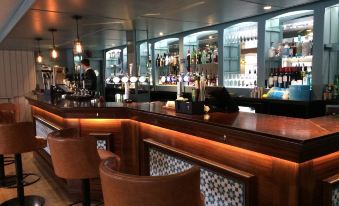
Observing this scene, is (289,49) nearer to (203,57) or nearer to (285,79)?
(285,79)

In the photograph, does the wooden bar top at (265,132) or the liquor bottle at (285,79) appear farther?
the liquor bottle at (285,79)

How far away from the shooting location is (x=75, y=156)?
2.44 metres

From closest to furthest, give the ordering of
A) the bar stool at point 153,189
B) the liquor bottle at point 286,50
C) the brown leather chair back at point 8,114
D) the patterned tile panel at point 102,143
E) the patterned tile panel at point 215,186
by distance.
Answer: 1. the bar stool at point 153,189
2. the patterned tile panel at point 215,186
3. the patterned tile panel at point 102,143
4. the brown leather chair back at point 8,114
5. the liquor bottle at point 286,50

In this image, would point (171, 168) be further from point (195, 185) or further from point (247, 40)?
point (247, 40)

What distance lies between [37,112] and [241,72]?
4.01 metres

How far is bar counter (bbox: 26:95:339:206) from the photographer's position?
1804 millimetres

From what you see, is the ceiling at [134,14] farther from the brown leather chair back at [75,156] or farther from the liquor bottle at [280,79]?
the brown leather chair back at [75,156]

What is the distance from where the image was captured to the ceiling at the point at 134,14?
4113 millimetres

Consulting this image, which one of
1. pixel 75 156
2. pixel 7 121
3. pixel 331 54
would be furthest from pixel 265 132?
pixel 7 121

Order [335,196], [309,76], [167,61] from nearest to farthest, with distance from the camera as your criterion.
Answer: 1. [335,196]
2. [309,76]
3. [167,61]

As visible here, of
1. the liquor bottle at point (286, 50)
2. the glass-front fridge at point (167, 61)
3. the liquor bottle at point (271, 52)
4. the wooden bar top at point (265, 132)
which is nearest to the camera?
the wooden bar top at point (265, 132)

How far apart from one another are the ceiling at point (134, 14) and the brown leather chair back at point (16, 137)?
66.3 inches

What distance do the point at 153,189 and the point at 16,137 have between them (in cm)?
234

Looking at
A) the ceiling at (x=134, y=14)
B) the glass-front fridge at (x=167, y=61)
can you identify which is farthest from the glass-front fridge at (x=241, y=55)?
the glass-front fridge at (x=167, y=61)
